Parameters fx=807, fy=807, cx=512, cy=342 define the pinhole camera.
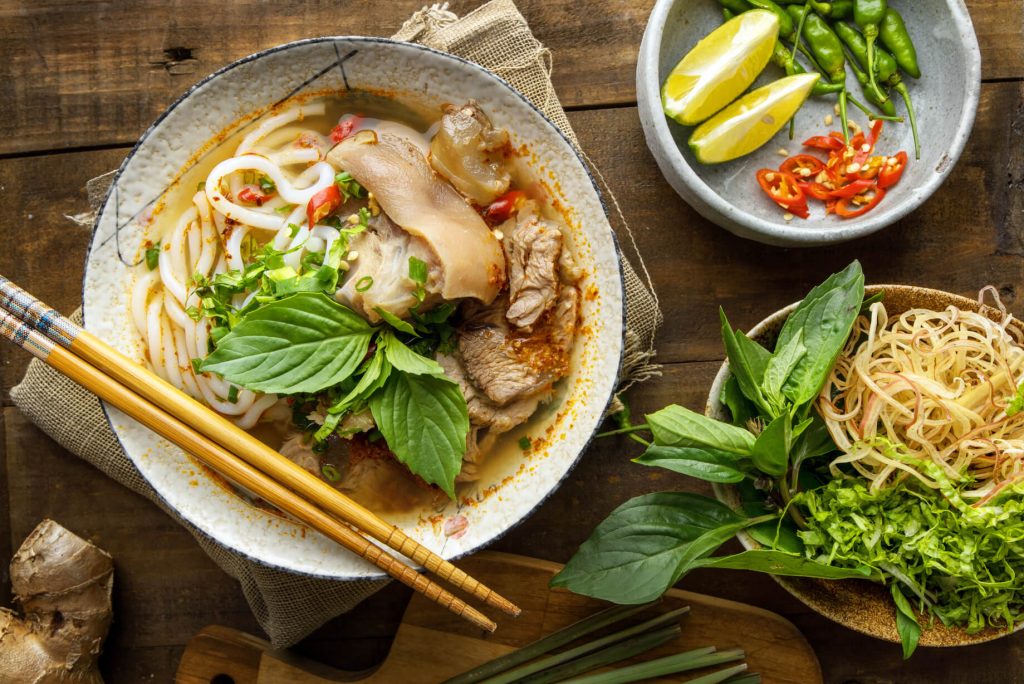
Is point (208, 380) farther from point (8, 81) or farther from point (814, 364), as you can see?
point (814, 364)

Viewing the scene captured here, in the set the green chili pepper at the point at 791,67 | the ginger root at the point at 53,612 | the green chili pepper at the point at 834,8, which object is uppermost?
the green chili pepper at the point at 834,8

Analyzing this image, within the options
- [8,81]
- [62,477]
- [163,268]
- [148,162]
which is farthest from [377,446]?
[8,81]

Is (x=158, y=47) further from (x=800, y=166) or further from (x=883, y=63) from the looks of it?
(x=883, y=63)

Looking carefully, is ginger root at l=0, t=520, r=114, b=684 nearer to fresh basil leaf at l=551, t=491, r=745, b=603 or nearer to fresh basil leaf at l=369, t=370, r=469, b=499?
fresh basil leaf at l=369, t=370, r=469, b=499

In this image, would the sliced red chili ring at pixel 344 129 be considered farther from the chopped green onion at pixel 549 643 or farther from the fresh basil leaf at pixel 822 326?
the chopped green onion at pixel 549 643

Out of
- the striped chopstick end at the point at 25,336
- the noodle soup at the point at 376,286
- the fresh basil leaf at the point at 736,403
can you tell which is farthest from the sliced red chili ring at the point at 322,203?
the fresh basil leaf at the point at 736,403

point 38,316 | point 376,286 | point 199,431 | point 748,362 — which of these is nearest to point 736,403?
point 748,362
